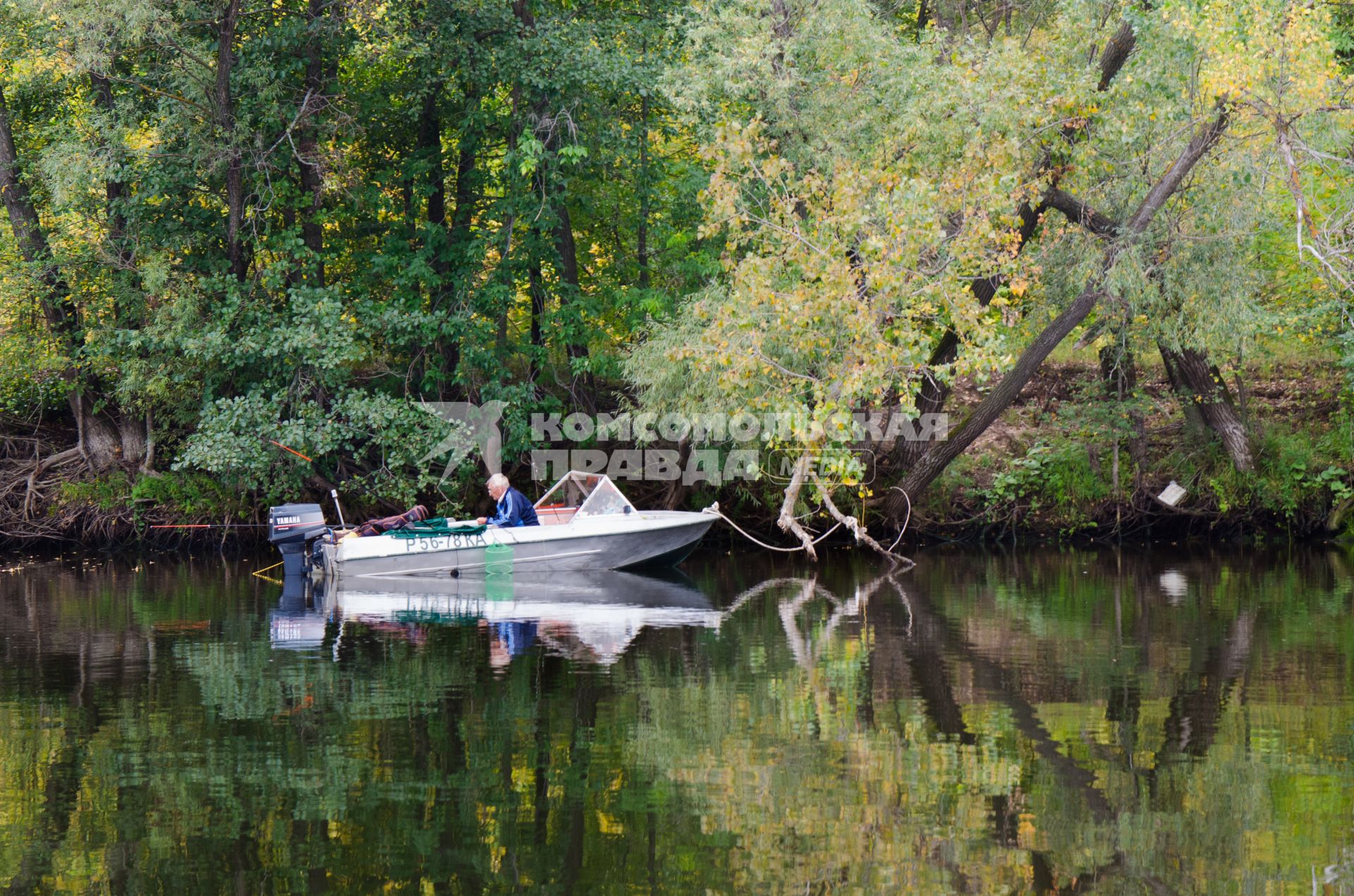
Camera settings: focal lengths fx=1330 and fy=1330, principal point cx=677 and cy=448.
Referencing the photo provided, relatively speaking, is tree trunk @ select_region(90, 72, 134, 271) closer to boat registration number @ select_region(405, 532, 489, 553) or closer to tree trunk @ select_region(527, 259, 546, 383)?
tree trunk @ select_region(527, 259, 546, 383)

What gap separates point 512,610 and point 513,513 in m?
3.59

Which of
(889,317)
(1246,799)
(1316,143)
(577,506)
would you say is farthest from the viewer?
(577,506)

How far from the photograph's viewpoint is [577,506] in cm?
1902

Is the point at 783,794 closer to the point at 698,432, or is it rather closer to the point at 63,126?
the point at 698,432

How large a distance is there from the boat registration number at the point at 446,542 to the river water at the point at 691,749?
3.47 meters

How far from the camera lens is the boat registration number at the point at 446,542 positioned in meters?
17.9

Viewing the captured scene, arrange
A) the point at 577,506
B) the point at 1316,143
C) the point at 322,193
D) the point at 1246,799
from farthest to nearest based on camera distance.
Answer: the point at 322,193 → the point at 577,506 → the point at 1316,143 → the point at 1246,799

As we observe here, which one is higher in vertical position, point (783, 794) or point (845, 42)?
point (845, 42)

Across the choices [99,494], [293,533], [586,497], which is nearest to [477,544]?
[586,497]

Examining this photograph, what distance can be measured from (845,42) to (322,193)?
8.38 metres

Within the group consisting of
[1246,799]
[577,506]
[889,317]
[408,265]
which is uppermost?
[408,265]

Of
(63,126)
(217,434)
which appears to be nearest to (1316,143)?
(217,434)

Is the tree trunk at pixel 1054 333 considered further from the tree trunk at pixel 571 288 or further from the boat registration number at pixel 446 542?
the boat registration number at pixel 446 542

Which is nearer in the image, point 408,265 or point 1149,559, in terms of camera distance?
point 1149,559
